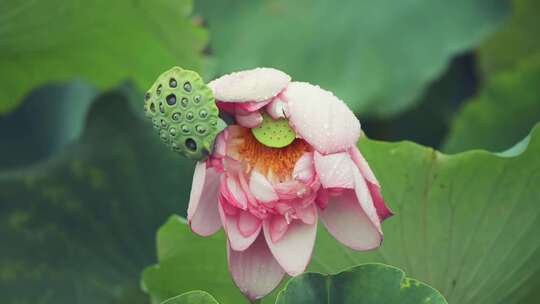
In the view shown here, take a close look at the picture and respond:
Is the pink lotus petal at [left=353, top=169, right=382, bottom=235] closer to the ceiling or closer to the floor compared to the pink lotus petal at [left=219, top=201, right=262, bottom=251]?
closer to the ceiling

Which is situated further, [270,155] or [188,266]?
[188,266]

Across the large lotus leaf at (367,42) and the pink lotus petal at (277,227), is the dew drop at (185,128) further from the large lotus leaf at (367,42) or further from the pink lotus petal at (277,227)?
the large lotus leaf at (367,42)

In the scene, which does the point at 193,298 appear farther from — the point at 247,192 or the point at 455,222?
the point at 455,222

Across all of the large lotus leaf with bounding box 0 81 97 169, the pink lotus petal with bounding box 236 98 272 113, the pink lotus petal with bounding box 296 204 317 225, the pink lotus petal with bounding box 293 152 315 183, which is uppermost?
the pink lotus petal with bounding box 236 98 272 113

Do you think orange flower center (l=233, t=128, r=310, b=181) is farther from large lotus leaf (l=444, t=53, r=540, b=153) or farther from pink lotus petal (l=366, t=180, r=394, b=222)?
large lotus leaf (l=444, t=53, r=540, b=153)

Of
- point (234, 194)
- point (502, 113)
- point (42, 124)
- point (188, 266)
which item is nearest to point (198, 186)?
point (234, 194)

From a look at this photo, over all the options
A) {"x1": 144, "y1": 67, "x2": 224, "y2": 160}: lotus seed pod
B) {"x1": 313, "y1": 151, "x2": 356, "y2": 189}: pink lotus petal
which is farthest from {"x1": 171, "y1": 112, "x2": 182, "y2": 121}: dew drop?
{"x1": 313, "y1": 151, "x2": 356, "y2": 189}: pink lotus petal

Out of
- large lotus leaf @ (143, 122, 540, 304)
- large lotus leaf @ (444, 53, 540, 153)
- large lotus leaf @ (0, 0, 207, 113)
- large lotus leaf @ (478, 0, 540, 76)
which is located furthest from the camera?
large lotus leaf @ (478, 0, 540, 76)
